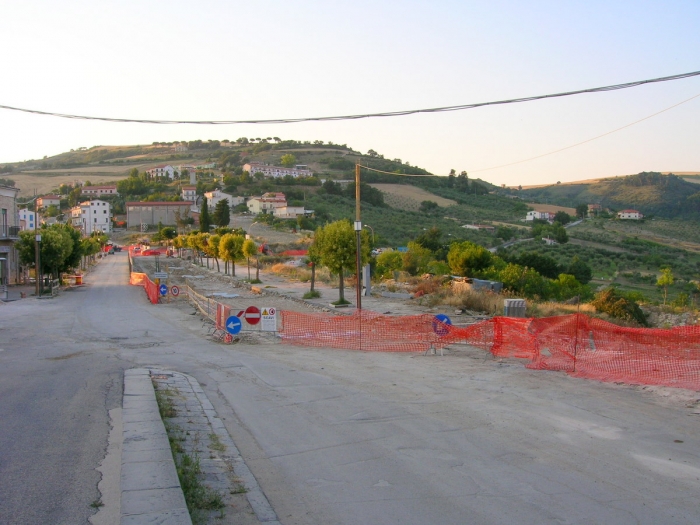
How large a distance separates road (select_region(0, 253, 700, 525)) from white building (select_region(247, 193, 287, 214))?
102912mm

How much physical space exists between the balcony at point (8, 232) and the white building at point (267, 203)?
66.1m

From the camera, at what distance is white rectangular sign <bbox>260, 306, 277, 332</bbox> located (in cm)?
1881

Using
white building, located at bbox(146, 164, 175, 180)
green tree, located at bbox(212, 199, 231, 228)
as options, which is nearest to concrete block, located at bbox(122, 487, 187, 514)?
green tree, located at bbox(212, 199, 231, 228)

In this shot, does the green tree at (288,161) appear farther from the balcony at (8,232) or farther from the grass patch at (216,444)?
the grass patch at (216,444)

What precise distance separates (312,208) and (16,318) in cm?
8449

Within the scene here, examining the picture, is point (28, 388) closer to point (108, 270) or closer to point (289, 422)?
point (289, 422)

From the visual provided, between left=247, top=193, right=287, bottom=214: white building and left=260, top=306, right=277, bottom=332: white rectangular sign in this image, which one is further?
left=247, top=193, right=287, bottom=214: white building

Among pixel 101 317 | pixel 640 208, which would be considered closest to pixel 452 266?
pixel 101 317

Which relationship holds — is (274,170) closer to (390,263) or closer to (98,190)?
(98,190)

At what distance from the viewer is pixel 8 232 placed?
162ft

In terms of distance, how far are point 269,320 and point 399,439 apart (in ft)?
37.5

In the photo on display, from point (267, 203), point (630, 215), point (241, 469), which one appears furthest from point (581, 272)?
point (267, 203)

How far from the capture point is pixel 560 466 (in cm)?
690

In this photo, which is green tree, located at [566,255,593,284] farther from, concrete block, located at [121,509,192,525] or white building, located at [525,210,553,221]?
white building, located at [525,210,553,221]
